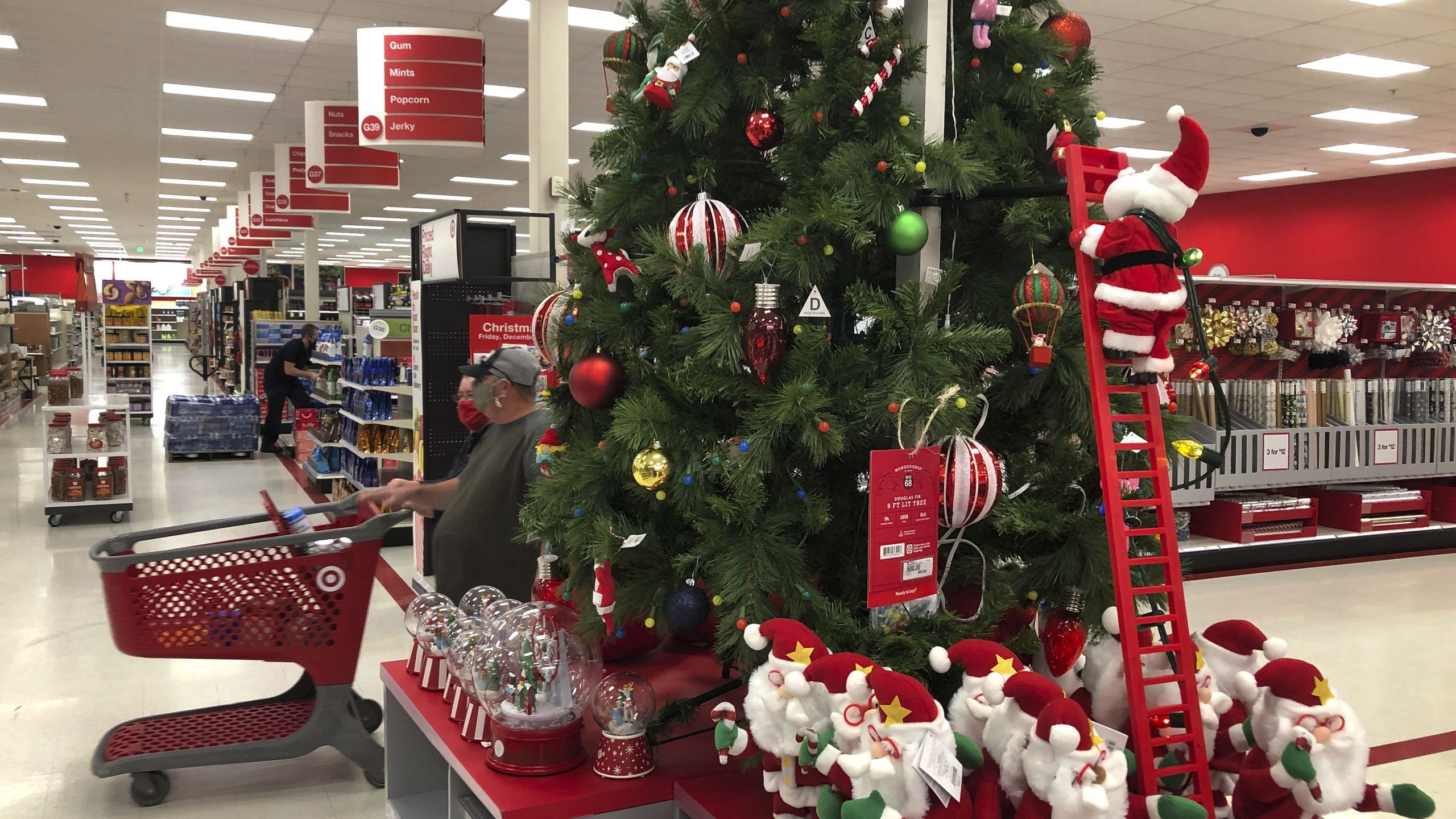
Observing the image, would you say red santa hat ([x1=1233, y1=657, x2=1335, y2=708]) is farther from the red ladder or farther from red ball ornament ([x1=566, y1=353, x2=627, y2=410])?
red ball ornament ([x1=566, y1=353, x2=627, y2=410])

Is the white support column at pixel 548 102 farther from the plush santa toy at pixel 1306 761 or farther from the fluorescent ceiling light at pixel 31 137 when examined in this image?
the fluorescent ceiling light at pixel 31 137

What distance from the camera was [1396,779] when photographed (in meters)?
3.56

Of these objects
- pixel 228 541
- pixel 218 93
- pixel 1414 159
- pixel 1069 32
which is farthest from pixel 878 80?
pixel 1414 159

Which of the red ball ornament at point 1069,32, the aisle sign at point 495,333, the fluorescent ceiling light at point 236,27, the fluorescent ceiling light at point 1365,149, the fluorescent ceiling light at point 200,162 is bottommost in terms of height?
the aisle sign at point 495,333

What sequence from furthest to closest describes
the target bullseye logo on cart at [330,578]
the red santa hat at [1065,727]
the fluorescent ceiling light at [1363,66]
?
the fluorescent ceiling light at [1363,66], the target bullseye logo on cart at [330,578], the red santa hat at [1065,727]

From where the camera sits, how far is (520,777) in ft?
6.58

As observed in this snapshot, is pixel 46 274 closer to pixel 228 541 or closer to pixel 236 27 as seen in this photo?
→ pixel 236 27

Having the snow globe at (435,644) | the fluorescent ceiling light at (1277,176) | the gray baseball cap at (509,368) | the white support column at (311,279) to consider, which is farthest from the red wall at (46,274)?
the snow globe at (435,644)

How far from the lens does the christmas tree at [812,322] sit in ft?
6.02

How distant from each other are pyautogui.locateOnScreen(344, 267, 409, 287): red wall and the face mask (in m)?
40.6

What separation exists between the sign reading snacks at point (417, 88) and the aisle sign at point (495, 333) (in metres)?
1.97

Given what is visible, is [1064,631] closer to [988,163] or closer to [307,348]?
[988,163]

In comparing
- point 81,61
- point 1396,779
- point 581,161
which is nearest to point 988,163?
point 1396,779

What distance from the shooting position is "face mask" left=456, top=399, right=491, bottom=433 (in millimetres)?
4047
